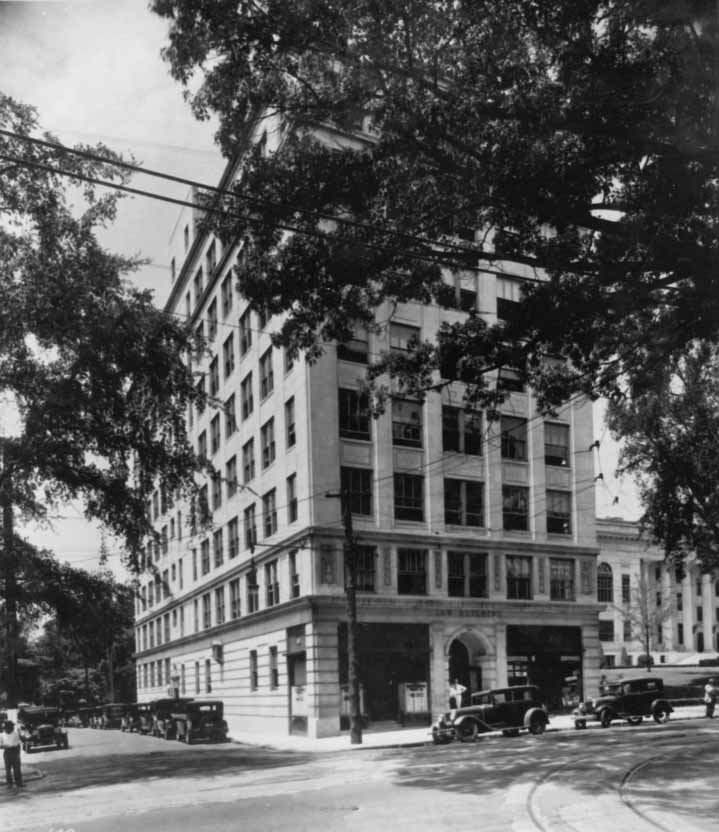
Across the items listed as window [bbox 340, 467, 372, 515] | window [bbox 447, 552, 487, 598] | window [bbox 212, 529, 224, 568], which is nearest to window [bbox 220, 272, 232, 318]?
window [bbox 212, 529, 224, 568]

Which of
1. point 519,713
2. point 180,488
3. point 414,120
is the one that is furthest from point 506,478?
point 414,120

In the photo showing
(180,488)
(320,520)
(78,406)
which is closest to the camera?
(78,406)

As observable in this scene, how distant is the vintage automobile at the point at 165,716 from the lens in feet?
129

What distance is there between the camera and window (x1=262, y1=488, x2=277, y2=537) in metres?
40.2

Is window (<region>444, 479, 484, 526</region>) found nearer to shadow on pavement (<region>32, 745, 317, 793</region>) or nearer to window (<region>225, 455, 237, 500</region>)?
window (<region>225, 455, 237, 500</region>)

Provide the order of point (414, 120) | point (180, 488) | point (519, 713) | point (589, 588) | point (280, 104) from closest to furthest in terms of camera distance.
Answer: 1. point (414, 120)
2. point (280, 104)
3. point (180, 488)
4. point (519, 713)
5. point (589, 588)

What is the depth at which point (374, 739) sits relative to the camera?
1224 inches

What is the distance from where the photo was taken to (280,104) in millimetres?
14523

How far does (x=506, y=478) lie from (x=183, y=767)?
21967 millimetres

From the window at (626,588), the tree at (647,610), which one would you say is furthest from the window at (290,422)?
the window at (626,588)

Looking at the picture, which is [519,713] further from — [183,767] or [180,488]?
[180,488]

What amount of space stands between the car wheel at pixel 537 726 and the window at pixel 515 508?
1342 centimetres

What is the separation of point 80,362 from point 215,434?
30.2 meters

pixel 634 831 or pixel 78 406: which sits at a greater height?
pixel 78 406
